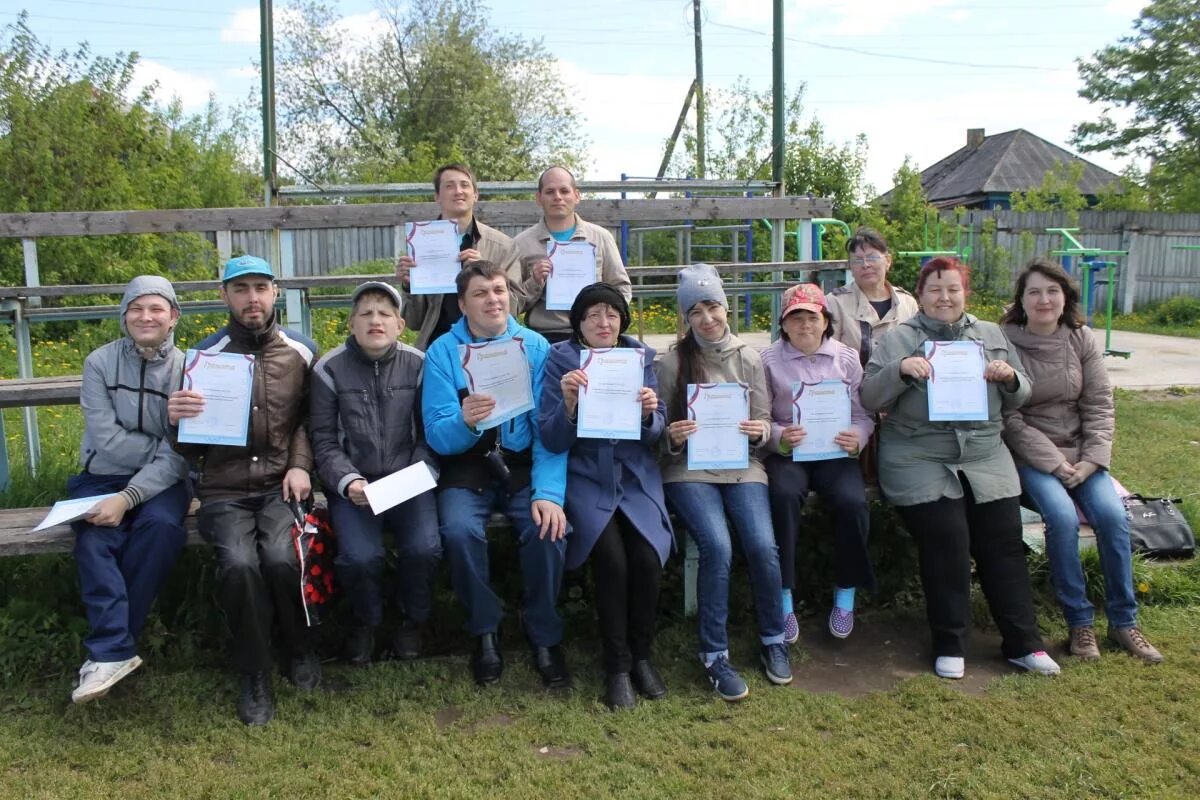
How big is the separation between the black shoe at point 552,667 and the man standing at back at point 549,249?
1487 millimetres

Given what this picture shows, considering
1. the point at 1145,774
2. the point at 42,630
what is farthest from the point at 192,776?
the point at 1145,774

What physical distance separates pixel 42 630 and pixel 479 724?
5.97ft

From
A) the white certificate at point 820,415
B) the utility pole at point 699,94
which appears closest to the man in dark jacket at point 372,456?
the white certificate at point 820,415

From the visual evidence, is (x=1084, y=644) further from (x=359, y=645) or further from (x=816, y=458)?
(x=359, y=645)

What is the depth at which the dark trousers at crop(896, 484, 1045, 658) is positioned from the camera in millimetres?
3689

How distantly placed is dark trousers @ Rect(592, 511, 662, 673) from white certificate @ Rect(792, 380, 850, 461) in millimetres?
816

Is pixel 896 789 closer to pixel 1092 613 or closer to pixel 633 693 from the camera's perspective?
pixel 633 693

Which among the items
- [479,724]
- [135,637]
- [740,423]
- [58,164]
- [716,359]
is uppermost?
[58,164]

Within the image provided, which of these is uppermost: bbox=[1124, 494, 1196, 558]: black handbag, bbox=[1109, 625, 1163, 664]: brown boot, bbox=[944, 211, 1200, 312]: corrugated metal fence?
bbox=[944, 211, 1200, 312]: corrugated metal fence

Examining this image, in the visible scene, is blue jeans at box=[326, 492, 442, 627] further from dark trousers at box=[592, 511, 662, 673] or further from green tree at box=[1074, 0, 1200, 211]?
green tree at box=[1074, 0, 1200, 211]

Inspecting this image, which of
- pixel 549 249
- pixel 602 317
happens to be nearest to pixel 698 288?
pixel 602 317

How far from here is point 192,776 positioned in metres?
2.95

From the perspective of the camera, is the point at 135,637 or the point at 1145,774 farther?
the point at 135,637

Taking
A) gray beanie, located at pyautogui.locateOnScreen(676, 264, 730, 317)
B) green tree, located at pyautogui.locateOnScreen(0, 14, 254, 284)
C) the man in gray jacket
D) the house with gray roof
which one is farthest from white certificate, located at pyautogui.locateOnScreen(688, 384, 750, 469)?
the house with gray roof
